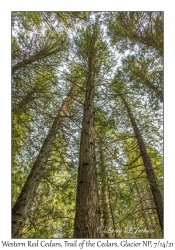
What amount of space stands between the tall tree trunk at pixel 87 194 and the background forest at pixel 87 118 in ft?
0.13

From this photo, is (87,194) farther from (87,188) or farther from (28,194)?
(28,194)

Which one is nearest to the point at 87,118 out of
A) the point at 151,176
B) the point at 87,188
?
the point at 87,188

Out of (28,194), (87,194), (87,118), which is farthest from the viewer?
(87,118)

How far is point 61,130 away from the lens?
14.6 feet

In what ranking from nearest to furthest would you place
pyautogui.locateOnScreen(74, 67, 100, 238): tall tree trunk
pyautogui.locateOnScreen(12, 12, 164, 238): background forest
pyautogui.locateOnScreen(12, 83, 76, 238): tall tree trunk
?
pyautogui.locateOnScreen(74, 67, 100, 238): tall tree trunk
pyautogui.locateOnScreen(12, 83, 76, 238): tall tree trunk
pyautogui.locateOnScreen(12, 12, 164, 238): background forest

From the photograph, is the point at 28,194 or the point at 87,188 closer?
the point at 87,188

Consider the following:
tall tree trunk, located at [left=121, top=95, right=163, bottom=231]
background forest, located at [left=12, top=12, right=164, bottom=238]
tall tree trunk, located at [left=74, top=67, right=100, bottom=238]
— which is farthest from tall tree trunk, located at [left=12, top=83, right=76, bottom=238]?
tall tree trunk, located at [left=121, top=95, right=163, bottom=231]

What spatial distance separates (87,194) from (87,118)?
1779 millimetres

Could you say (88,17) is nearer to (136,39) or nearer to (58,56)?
(58,56)

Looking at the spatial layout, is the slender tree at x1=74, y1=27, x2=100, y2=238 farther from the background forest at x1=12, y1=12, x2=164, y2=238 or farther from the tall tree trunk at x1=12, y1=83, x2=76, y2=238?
the tall tree trunk at x1=12, y1=83, x2=76, y2=238

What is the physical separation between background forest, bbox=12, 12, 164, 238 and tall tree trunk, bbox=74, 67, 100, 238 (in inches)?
1.5

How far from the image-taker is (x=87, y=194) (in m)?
2.31

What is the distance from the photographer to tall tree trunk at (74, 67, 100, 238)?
1.98 metres
